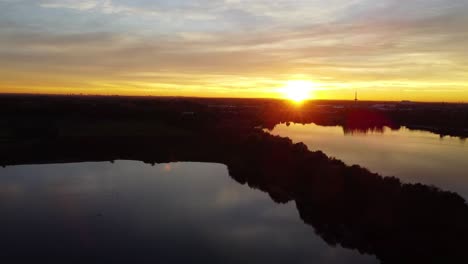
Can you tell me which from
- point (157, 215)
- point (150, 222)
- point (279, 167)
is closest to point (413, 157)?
point (279, 167)

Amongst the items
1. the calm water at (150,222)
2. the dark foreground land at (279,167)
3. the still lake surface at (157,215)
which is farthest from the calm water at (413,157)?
the calm water at (150,222)

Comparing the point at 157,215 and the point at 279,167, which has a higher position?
the point at 279,167

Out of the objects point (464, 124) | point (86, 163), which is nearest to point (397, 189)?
point (86, 163)

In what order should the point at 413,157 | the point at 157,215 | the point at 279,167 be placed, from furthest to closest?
1. the point at 413,157
2. the point at 279,167
3. the point at 157,215

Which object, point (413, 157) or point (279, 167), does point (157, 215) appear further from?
point (413, 157)

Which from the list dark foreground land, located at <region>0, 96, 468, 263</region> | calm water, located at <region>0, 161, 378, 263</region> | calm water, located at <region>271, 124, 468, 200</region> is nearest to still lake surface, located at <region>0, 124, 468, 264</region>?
calm water, located at <region>0, 161, 378, 263</region>

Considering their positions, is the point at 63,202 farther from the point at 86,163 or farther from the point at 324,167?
the point at 324,167
